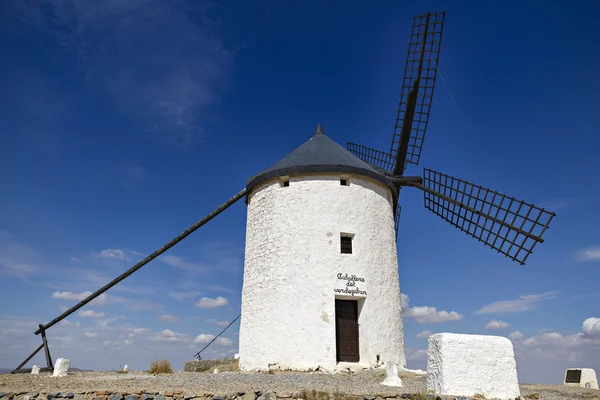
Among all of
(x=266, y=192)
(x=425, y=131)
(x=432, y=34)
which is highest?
(x=432, y=34)

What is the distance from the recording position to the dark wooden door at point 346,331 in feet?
38.8

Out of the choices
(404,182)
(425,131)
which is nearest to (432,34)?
(425,131)

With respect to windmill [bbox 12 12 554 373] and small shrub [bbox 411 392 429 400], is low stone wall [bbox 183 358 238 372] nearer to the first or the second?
windmill [bbox 12 12 554 373]

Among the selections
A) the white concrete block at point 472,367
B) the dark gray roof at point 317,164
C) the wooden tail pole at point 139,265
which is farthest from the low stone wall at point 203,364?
the white concrete block at point 472,367

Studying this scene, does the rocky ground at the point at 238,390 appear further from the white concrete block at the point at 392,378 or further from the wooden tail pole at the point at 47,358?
the wooden tail pole at the point at 47,358

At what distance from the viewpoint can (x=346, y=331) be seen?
1200 cm

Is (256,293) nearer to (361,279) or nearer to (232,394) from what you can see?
(361,279)

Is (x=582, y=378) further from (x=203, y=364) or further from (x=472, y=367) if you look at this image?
(x=203, y=364)

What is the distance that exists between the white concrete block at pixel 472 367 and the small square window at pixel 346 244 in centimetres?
573

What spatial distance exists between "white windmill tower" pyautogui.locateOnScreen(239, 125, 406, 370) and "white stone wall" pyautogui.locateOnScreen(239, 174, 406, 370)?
26 mm

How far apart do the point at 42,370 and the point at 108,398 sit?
9270 mm

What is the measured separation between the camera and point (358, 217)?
12.7 meters

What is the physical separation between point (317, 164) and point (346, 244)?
239 cm

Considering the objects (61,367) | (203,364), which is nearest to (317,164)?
(61,367)
